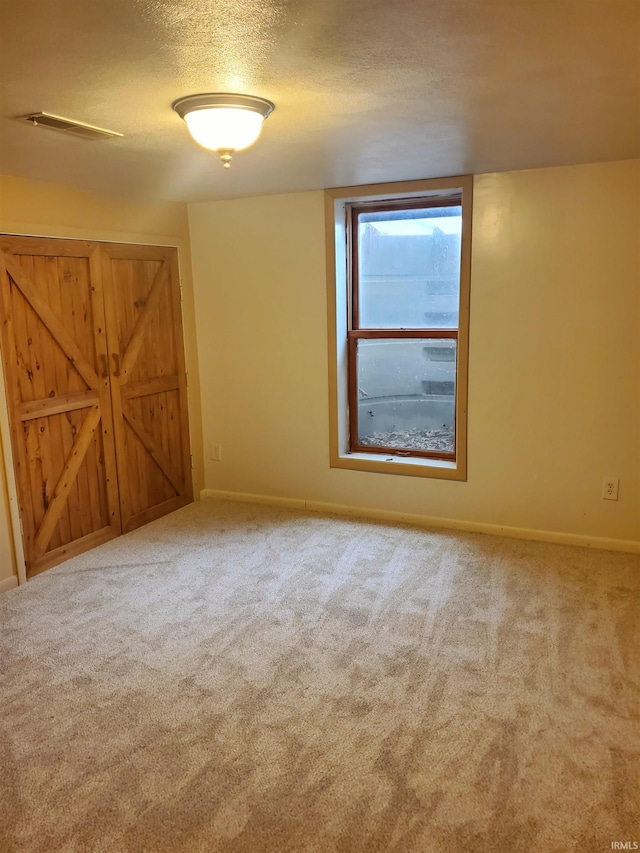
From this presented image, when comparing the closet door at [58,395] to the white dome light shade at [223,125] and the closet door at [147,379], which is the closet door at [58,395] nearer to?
the closet door at [147,379]

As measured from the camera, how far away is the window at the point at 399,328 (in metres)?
4.01

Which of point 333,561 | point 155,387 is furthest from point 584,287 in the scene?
point 155,387

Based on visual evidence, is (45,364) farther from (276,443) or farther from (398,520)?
(398,520)

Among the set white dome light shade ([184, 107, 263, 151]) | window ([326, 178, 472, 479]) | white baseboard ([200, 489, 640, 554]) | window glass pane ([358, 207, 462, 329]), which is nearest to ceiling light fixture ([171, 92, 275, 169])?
white dome light shade ([184, 107, 263, 151])

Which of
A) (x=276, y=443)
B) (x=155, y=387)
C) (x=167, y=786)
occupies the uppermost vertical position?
(x=155, y=387)

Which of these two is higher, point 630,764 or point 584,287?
point 584,287

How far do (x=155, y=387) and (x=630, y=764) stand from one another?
11.5 ft

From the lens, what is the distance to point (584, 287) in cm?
357

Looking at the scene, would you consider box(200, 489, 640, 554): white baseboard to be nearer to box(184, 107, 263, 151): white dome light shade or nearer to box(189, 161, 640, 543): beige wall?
box(189, 161, 640, 543): beige wall

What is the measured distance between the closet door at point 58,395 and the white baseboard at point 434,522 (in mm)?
1082

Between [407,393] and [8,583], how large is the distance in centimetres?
274

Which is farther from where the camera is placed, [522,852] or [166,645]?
[166,645]

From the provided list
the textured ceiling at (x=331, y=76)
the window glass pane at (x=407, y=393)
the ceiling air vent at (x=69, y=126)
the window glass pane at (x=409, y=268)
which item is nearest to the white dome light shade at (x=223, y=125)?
the textured ceiling at (x=331, y=76)

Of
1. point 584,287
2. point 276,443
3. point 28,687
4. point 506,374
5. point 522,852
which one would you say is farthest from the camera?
point 276,443
